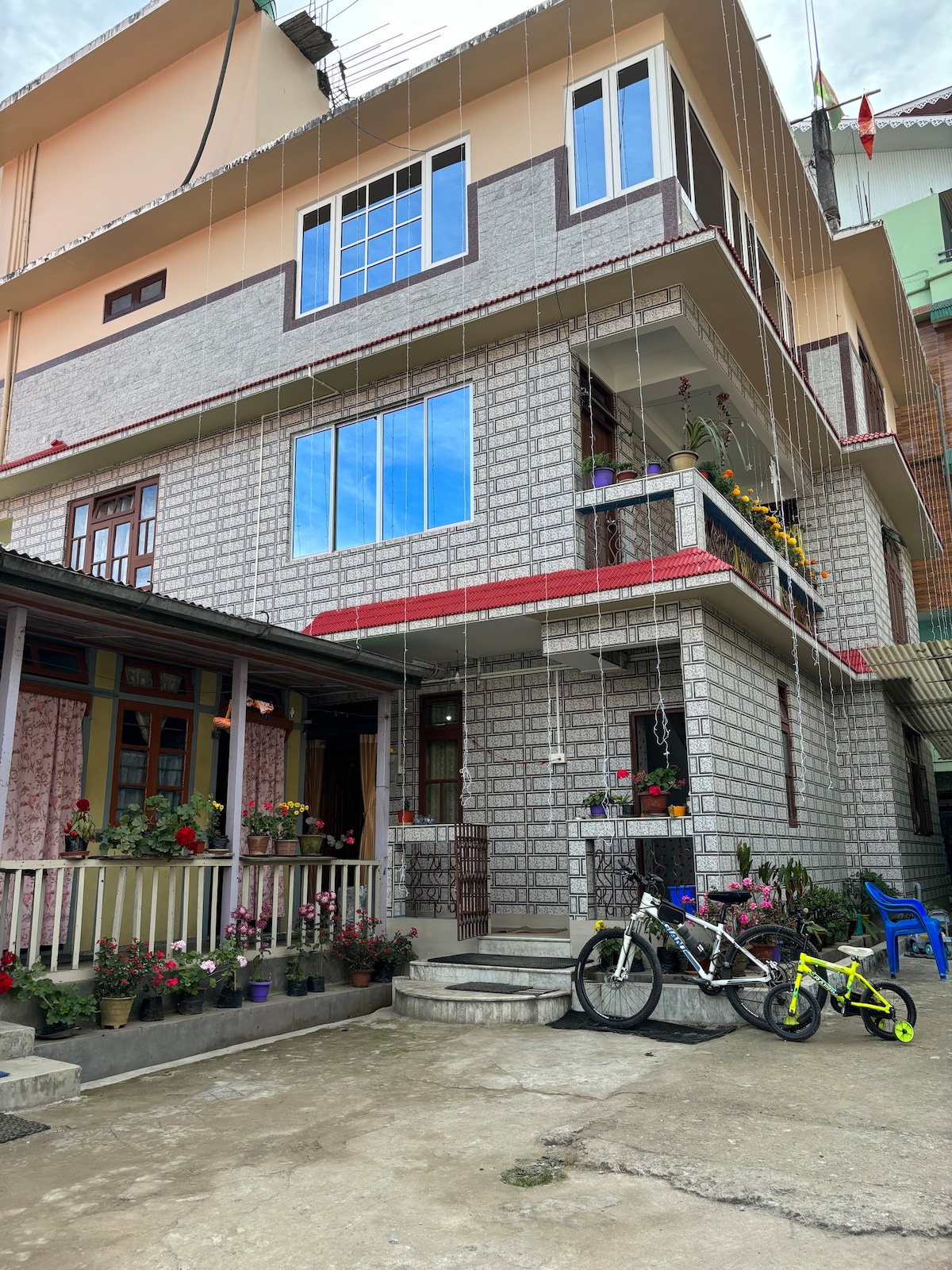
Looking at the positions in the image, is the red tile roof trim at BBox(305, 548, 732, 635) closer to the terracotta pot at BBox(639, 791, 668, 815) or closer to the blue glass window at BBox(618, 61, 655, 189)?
the terracotta pot at BBox(639, 791, 668, 815)

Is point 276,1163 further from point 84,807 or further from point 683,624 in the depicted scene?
point 683,624

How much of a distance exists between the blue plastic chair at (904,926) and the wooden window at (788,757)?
5.04 ft

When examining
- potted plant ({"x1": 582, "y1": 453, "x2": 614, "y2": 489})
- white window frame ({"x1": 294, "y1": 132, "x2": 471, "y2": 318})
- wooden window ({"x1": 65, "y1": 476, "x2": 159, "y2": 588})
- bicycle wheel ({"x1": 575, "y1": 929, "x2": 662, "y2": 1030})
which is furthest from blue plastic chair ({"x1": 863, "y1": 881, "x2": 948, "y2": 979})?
wooden window ({"x1": 65, "y1": 476, "x2": 159, "y2": 588})

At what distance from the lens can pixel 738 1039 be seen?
745 centimetres

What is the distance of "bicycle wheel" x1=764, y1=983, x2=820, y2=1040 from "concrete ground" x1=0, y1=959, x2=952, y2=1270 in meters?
0.14

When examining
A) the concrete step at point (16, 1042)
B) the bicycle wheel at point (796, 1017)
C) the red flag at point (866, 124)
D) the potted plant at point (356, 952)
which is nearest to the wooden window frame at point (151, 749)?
the potted plant at point (356, 952)

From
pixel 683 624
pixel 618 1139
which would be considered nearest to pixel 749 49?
pixel 683 624

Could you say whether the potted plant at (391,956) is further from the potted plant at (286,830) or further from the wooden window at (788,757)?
the wooden window at (788,757)

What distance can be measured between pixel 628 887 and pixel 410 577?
452 cm

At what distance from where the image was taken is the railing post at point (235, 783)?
9.00 m

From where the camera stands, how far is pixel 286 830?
9922 mm

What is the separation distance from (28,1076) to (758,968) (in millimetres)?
5912

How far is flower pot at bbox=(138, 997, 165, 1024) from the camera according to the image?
7.46m

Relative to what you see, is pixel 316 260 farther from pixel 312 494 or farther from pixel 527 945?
pixel 527 945
